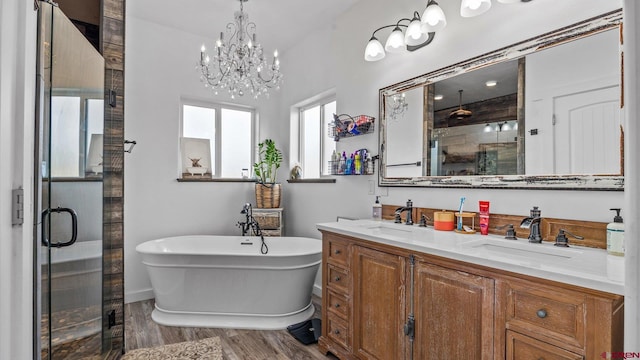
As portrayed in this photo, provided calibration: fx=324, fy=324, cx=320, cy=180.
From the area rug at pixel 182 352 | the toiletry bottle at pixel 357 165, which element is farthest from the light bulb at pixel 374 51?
the area rug at pixel 182 352

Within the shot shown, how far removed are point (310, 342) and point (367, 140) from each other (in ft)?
5.52

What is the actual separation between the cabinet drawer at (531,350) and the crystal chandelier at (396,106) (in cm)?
168

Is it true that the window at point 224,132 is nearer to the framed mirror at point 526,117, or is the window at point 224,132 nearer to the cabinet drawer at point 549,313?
the framed mirror at point 526,117

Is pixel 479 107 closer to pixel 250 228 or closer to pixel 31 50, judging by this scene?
pixel 31 50

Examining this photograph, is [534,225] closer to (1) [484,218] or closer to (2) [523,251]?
(2) [523,251]

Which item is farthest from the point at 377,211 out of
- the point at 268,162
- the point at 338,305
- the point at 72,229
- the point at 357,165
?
the point at 72,229

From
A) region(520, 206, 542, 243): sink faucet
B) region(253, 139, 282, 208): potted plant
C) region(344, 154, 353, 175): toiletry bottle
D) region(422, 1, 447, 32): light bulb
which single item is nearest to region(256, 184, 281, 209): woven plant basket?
region(253, 139, 282, 208): potted plant

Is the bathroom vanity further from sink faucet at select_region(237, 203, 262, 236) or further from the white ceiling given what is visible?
the white ceiling

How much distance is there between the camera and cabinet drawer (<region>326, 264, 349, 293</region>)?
209cm

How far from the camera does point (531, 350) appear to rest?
3.83ft

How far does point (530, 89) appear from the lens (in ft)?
5.57

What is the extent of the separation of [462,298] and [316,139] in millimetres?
2769

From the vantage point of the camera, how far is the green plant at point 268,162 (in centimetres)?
383

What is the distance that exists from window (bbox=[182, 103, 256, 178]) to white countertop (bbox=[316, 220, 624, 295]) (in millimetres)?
2236
